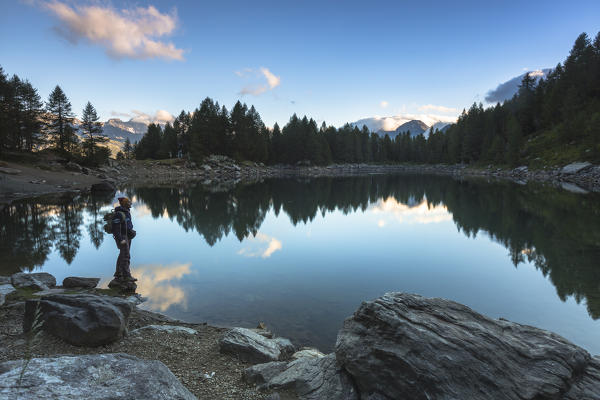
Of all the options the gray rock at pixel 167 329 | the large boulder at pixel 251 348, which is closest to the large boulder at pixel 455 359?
the large boulder at pixel 251 348

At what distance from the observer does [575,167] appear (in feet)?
219

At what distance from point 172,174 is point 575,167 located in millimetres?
97844

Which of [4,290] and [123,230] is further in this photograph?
[123,230]

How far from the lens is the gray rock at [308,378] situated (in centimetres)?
541

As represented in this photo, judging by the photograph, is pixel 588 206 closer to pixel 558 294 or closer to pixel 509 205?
pixel 509 205

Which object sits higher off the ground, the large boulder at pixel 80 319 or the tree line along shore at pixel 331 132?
the tree line along shore at pixel 331 132

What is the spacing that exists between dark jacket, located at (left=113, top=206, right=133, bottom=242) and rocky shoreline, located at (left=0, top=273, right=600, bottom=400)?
4.51 metres

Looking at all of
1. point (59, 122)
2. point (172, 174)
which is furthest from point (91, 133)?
point (172, 174)

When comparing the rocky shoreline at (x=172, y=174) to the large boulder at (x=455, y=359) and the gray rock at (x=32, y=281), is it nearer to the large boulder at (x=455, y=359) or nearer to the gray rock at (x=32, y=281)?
the gray rock at (x=32, y=281)

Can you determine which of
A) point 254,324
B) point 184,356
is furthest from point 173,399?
point 254,324

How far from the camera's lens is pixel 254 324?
411 inches

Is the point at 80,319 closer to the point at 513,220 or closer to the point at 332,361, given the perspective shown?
the point at 332,361

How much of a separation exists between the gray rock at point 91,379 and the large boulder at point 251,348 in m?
3.26

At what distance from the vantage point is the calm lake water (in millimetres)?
11523
